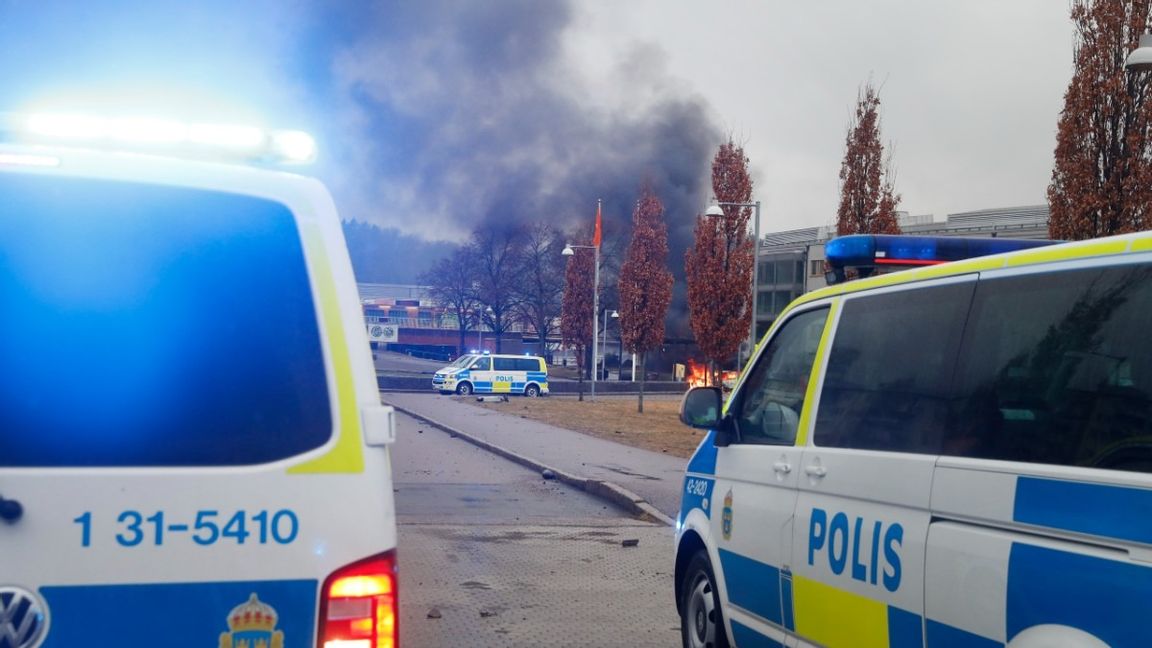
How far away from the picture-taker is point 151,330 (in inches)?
101

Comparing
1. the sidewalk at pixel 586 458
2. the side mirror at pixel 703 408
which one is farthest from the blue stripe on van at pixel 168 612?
the sidewalk at pixel 586 458

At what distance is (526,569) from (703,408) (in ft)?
13.8

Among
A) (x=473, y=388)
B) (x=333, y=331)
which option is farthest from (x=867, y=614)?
(x=473, y=388)

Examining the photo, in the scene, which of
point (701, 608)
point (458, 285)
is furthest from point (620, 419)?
point (458, 285)

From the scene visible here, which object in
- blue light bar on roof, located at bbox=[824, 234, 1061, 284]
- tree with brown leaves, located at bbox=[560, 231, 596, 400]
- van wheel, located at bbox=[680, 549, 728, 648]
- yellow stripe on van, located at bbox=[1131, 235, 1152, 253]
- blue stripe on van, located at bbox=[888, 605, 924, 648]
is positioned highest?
tree with brown leaves, located at bbox=[560, 231, 596, 400]

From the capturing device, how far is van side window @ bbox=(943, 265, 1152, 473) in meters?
3.09

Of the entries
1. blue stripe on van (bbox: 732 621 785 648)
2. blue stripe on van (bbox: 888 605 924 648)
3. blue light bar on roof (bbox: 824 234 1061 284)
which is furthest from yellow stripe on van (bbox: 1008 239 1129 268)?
blue stripe on van (bbox: 732 621 785 648)

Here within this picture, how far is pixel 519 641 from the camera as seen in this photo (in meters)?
6.99

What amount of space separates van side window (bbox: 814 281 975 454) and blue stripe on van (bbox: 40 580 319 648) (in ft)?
7.10

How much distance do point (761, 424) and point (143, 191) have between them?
3310mm

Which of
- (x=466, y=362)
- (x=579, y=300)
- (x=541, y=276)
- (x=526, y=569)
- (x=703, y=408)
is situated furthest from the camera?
(x=541, y=276)

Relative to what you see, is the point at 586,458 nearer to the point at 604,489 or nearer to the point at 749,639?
the point at 604,489

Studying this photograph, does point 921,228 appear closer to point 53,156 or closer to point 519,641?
point 519,641

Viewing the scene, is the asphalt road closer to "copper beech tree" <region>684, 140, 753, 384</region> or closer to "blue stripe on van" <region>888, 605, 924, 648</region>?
"blue stripe on van" <region>888, 605, 924, 648</region>
